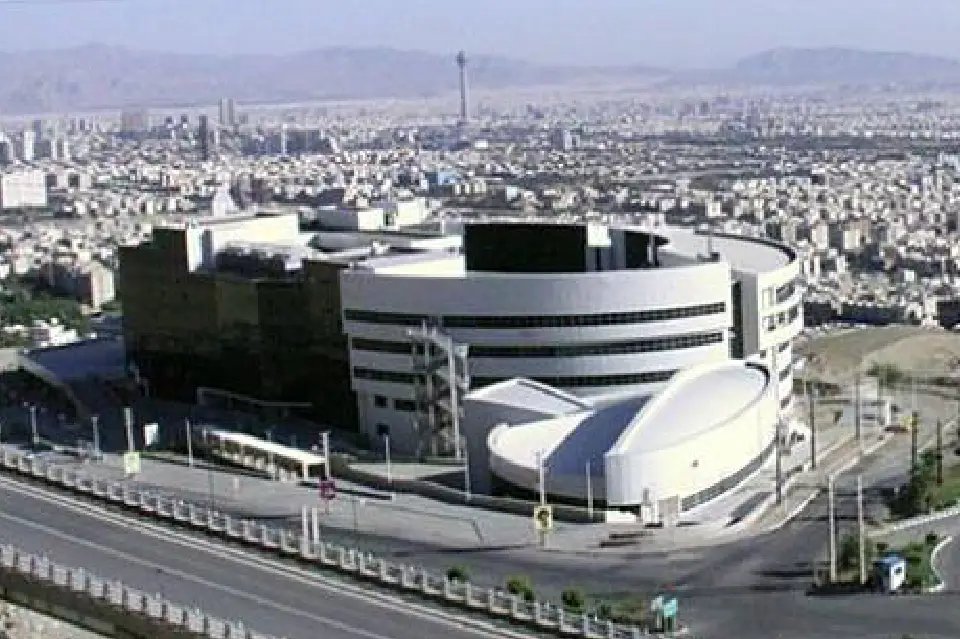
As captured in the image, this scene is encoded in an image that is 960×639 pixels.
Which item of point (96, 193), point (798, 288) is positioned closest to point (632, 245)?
point (798, 288)

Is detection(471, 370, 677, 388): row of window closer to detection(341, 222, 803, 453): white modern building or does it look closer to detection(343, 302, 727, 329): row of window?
detection(341, 222, 803, 453): white modern building

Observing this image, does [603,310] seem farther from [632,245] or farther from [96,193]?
[96,193]

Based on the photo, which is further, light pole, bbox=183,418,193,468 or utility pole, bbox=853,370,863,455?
utility pole, bbox=853,370,863,455

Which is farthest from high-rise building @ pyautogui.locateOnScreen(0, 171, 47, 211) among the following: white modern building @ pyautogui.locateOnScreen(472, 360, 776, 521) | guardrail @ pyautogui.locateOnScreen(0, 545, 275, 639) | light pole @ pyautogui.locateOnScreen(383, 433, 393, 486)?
guardrail @ pyautogui.locateOnScreen(0, 545, 275, 639)

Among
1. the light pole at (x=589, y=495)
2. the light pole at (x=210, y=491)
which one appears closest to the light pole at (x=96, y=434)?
the light pole at (x=210, y=491)

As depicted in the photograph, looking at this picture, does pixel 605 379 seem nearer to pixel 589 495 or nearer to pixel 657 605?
pixel 589 495

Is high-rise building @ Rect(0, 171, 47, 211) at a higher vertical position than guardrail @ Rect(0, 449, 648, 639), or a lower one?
lower
